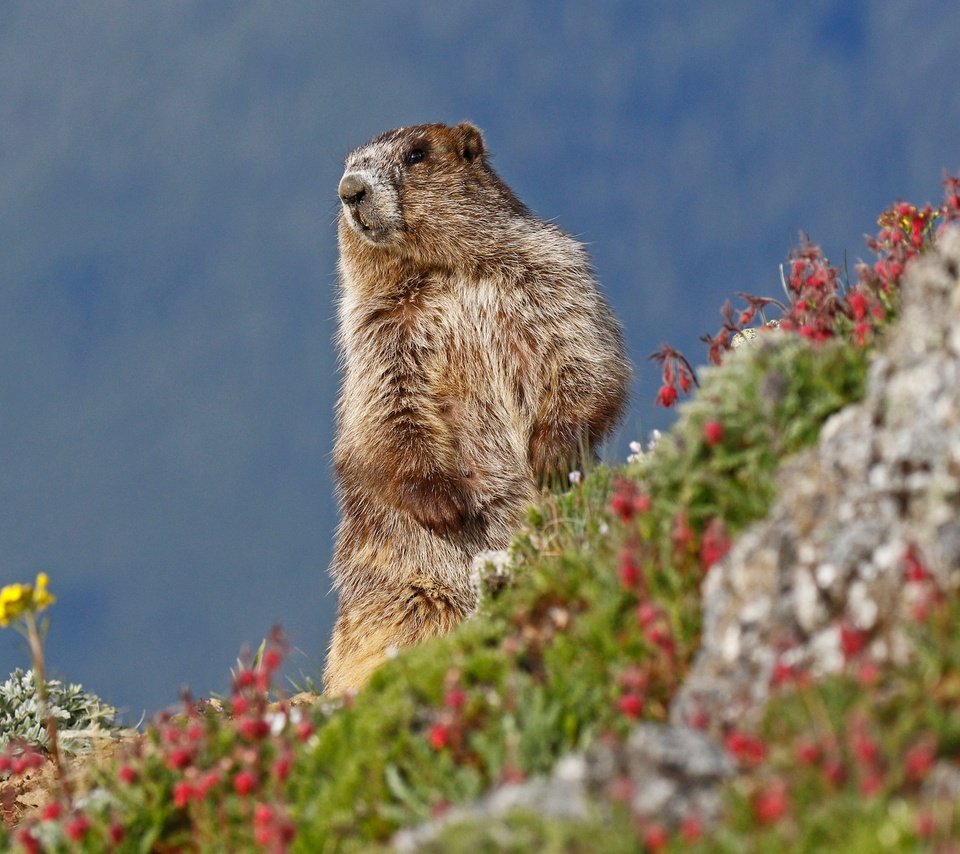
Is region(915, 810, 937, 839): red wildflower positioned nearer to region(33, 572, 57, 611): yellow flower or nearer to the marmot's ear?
region(33, 572, 57, 611): yellow flower

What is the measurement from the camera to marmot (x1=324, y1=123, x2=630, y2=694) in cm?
867

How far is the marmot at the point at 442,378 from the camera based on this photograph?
28.5ft

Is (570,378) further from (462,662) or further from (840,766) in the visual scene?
(840,766)

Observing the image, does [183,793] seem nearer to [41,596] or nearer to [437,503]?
[41,596]

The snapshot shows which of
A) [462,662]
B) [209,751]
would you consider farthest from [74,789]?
[462,662]

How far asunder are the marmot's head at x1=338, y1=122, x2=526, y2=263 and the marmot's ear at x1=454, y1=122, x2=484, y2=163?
0.04 ft

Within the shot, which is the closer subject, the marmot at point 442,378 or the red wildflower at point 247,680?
the red wildflower at point 247,680

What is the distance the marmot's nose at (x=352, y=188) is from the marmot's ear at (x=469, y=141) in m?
1.00

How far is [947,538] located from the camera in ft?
11.9

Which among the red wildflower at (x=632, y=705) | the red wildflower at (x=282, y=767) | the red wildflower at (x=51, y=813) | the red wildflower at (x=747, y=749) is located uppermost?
the red wildflower at (x=51, y=813)

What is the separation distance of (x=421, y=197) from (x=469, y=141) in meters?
0.86

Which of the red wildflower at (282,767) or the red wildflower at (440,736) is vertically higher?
the red wildflower at (282,767)

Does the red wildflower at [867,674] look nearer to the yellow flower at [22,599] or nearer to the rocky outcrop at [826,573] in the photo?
the rocky outcrop at [826,573]

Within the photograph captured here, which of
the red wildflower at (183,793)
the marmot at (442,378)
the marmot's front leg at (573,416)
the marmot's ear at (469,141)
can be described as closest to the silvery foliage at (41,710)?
the marmot at (442,378)
